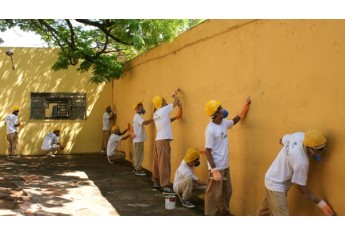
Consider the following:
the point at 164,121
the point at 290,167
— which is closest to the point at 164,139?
the point at 164,121

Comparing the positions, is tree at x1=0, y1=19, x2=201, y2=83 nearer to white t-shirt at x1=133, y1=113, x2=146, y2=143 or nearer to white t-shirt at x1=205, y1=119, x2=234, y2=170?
white t-shirt at x1=133, y1=113, x2=146, y2=143

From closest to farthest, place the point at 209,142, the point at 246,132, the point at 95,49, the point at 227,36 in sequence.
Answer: the point at 209,142, the point at 246,132, the point at 227,36, the point at 95,49

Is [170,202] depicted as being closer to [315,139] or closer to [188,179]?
[188,179]

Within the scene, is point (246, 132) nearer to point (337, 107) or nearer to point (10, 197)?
point (337, 107)

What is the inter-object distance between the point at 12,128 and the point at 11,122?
0.19 metres

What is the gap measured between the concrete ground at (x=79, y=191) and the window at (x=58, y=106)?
2419 mm

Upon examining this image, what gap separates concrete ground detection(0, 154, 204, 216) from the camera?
631 cm

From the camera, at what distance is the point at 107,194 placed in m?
7.54

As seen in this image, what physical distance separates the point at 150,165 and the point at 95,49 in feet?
13.2

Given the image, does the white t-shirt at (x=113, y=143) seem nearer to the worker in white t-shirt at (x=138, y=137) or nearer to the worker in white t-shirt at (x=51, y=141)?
the worker in white t-shirt at (x=138, y=137)

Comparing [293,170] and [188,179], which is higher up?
[293,170]

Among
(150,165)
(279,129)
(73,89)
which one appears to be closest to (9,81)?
(73,89)

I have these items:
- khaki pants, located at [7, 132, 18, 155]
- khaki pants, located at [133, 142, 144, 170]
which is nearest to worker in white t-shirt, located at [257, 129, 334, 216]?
khaki pants, located at [133, 142, 144, 170]

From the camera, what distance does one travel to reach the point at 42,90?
44.4 feet
